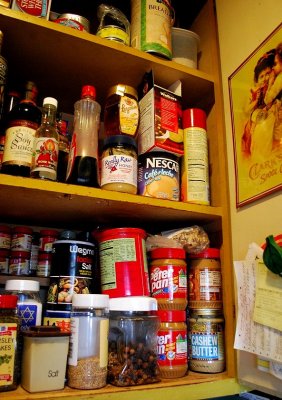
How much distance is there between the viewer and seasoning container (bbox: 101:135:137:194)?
0.87 metres

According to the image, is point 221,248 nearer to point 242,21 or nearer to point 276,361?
point 276,361

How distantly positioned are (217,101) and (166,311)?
2.02 feet

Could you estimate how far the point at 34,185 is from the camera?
0.77 meters

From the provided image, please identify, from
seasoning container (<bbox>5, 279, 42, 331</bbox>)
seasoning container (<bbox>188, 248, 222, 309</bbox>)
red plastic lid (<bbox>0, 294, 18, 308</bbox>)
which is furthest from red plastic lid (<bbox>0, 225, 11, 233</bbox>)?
seasoning container (<bbox>188, 248, 222, 309</bbox>)

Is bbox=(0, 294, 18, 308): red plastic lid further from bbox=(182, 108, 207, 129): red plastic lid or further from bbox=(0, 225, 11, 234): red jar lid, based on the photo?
bbox=(182, 108, 207, 129): red plastic lid

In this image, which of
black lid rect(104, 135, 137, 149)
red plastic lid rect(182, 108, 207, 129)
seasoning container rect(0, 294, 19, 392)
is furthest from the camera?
red plastic lid rect(182, 108, 207, 129)

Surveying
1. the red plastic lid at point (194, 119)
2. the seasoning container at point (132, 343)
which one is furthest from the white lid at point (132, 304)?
the red plastic lid at point (194, 119)

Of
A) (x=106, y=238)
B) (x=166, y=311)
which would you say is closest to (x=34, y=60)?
(x=106, y=238)

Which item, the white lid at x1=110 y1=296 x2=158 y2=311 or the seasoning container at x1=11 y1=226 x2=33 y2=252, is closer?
the white lid at x1=110 y1=296 x2=158 y2=311

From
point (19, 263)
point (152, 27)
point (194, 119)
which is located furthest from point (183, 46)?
point (19, 263)

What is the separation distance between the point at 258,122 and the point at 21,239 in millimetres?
695

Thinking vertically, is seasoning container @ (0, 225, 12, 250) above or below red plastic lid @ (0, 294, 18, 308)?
above

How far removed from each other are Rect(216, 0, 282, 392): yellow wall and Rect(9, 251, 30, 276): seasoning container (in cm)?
56

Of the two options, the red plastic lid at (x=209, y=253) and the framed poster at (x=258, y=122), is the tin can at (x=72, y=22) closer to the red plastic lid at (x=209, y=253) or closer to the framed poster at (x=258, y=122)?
the framed poster at (x=258, y=122)
